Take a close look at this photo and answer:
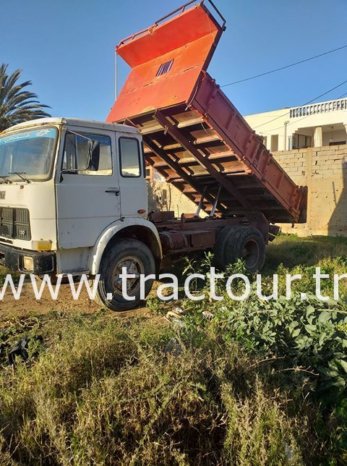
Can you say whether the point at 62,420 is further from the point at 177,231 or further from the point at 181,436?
the point at 177,231

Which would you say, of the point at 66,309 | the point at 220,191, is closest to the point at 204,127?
the point at 220,191

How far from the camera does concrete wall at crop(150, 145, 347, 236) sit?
10.4m

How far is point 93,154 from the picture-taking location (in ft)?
16.1

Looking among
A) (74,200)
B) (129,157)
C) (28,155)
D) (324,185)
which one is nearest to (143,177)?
(129,157)

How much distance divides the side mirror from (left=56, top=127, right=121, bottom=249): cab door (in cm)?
1

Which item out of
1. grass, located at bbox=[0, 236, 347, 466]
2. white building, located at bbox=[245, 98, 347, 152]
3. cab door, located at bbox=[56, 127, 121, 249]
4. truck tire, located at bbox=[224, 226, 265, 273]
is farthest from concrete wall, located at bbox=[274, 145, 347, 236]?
white building, located at bbox=[245, 98, 347, 152]

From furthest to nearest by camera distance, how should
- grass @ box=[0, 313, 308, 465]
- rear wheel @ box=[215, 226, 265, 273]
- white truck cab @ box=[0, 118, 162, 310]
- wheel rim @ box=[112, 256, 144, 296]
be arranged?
rear wheel @ box=[215, 226, 265, 273]
wheel rim @ box=[112, 256, 144, 296]
white truck cab @ box=[0, 118, 162, 310]
grass @ box=[0, 313, 308, 465]

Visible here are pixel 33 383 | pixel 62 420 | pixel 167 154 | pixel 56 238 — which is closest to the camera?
pixel 62 420

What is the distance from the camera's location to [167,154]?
755 centimetres

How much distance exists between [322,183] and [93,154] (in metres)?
7.58

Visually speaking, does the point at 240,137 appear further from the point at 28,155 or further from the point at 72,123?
the point at 28,155

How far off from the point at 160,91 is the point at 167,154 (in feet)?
4.75

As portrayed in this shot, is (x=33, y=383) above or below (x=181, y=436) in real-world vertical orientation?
above

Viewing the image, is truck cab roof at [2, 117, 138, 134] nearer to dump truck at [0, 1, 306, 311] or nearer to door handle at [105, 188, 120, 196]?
dump truck at [0, 1, 306, 311]
